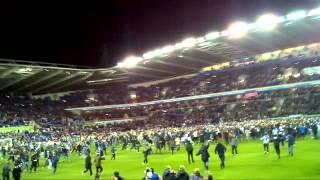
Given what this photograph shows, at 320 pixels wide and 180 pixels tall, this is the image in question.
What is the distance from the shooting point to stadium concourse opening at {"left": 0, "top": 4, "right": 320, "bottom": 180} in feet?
103

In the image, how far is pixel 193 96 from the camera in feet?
205

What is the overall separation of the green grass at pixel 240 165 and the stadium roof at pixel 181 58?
17.4 meters

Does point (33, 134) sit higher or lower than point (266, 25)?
lower

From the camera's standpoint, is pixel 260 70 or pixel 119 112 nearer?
pixel 260 70

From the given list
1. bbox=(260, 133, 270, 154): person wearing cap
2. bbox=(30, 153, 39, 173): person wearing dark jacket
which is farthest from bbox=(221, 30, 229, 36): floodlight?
bbox=(30, 153, 39, 173): person wearing dark jacket

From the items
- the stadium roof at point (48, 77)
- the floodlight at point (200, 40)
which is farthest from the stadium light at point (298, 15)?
the stadium roof at point (48, 77)

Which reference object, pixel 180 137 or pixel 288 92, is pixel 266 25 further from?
pixel 180 137

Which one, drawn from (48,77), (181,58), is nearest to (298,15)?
(181,58)

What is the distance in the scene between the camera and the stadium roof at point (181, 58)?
1887 inches

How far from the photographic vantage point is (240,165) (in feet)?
78.0

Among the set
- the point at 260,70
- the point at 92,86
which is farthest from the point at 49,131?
the point at 260,70

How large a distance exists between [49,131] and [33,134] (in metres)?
4.59

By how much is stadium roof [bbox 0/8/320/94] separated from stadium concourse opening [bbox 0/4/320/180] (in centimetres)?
14

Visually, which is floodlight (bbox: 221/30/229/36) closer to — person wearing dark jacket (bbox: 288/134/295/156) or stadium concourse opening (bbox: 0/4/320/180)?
stadium concourse opening (bbox: 0/4/320/180)
